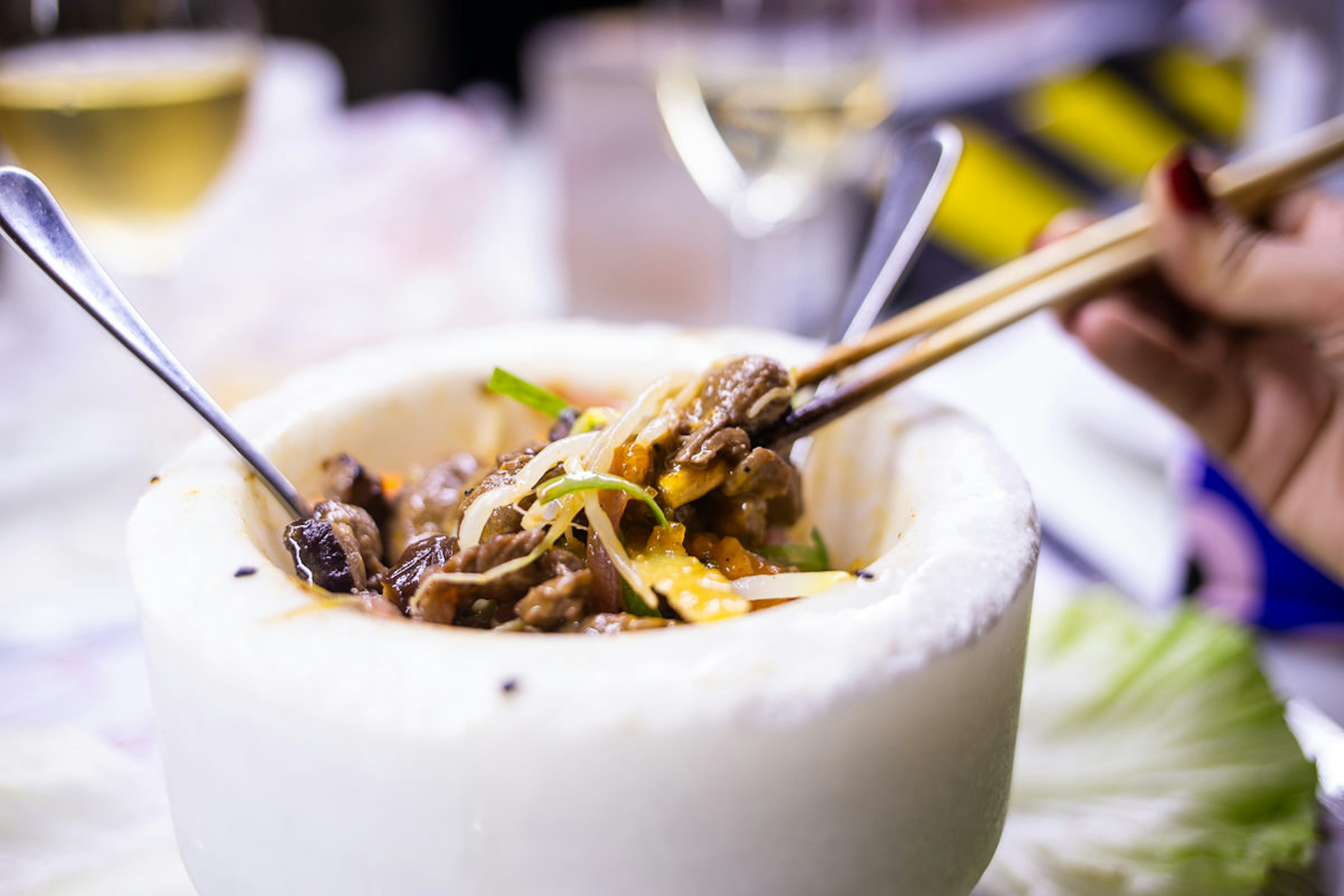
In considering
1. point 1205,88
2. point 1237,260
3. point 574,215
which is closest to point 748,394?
point 1237,260

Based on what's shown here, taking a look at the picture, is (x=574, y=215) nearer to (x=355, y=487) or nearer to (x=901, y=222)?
(x=901, y=222)

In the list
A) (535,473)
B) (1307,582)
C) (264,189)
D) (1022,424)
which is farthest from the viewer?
(264,189)

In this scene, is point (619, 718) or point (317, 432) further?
point (317, 432)

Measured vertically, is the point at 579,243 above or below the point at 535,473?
below

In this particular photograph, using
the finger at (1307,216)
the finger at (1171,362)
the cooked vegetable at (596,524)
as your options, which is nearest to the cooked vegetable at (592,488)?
the cooked vegetable at (596,524)

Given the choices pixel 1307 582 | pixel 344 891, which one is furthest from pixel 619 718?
pixel 1307 582

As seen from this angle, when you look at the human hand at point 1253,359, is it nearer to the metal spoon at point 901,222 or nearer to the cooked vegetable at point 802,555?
the metal spoon at point 901,222

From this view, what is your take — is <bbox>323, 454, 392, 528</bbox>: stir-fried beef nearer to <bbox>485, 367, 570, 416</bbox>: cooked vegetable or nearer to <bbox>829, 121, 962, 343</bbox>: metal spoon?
<bbox>485, 367, 570, 416</bbox>: cooked vegetable

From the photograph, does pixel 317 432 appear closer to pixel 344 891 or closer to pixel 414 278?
pixel 344 891
